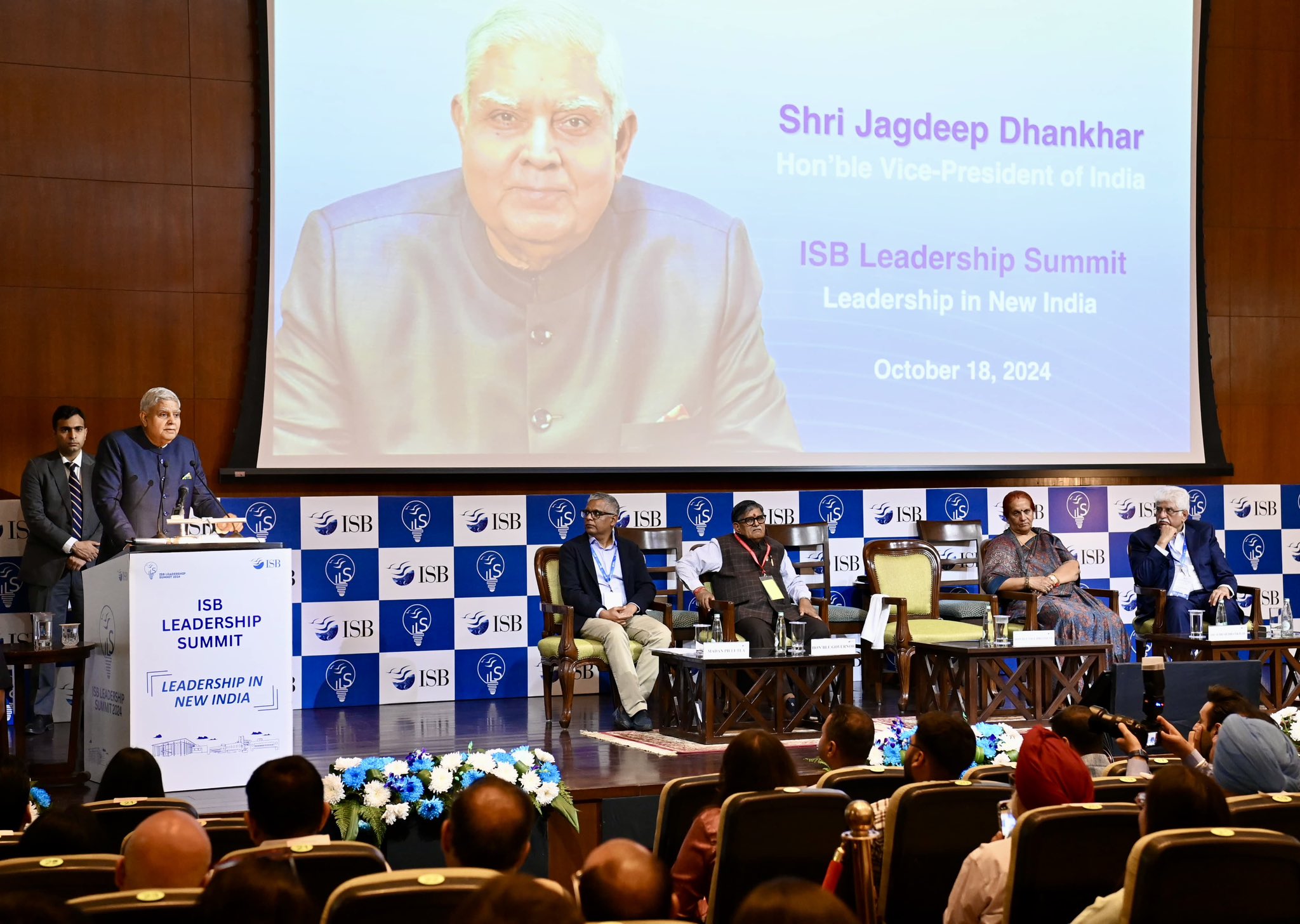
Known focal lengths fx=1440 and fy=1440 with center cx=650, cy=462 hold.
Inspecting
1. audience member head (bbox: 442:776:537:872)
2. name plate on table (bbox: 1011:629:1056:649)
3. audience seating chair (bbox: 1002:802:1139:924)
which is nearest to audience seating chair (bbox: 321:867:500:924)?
audience member head (bbox: 442:776:537:872)

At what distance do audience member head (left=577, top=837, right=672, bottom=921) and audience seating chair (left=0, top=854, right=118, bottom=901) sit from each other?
31.5 inches

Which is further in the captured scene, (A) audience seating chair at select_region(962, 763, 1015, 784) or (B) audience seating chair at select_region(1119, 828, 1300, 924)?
(A) audience seating chair at select_region(962, 763, 1015, 784)

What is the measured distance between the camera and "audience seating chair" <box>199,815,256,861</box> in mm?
2857

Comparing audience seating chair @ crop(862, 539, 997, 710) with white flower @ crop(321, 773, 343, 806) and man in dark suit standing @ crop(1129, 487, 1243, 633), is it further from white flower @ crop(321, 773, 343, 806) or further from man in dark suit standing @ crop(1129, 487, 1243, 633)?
white flower @ crop(321, 773, 343, 806)

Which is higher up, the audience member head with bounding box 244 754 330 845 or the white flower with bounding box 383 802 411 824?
the audience member head with bounding box 244 754 330 845

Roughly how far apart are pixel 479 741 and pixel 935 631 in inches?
90.3

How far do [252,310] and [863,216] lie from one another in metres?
3.26

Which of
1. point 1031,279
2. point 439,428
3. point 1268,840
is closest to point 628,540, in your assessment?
point 439,428

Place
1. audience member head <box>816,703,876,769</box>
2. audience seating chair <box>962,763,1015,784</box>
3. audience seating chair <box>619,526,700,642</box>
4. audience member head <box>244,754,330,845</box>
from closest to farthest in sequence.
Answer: audience member head <box>244,754,330,845</box> < audience seating chair <box>962,763,1015,784</box> < audience member head <box>816,703,876,769</box> < audience seating chair <box>619,526,700,642</box>

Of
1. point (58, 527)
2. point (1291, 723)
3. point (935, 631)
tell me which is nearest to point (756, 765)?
point (1291, 723)

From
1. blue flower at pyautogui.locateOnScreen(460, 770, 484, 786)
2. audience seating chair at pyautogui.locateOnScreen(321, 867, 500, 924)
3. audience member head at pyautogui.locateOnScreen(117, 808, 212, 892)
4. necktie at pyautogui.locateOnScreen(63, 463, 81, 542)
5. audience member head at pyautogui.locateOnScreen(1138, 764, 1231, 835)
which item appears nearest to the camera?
audience seating chair at pyautogui.locateOnScreen(321, 867, 500, 924)

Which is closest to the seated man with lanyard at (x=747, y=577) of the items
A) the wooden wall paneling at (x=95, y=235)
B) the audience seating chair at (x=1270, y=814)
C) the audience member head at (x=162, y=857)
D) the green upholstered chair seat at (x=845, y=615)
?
the green upholstered chair seat at (x=845, y=615)

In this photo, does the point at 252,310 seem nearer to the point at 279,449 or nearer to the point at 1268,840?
the point at 279,449

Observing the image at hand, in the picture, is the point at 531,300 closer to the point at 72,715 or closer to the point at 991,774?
the point at 72,715
